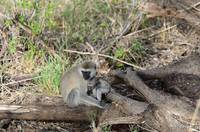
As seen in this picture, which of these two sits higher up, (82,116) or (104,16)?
(104,16)

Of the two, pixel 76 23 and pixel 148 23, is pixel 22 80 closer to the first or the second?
pixel 76 23

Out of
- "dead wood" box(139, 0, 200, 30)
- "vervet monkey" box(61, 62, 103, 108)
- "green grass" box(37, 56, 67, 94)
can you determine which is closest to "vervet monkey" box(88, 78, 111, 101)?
"vervet monkey" box(61, 62, 103, 108)

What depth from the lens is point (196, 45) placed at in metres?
7.00

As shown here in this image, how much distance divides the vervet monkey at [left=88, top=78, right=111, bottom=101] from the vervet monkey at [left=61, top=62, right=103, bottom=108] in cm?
7

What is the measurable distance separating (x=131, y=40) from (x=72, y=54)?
2.89 ft

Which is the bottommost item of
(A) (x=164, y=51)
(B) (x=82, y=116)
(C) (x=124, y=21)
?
(B) (x=82, y=116)

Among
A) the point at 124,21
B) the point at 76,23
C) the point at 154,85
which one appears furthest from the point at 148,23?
the point at 154,85

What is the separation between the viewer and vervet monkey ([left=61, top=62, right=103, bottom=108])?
519 cm

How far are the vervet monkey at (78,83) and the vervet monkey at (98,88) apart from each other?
69 mm

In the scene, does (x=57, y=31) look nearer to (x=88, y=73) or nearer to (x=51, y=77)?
(x=51, y=77)

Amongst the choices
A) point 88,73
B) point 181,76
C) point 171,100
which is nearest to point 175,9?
point 181,76

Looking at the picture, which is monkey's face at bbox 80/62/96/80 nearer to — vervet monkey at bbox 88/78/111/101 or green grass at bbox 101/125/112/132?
vervet monkey at bbox 88/78/111/101

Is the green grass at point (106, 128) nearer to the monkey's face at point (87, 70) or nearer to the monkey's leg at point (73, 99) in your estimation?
the monkey's leg at point (73, 99)

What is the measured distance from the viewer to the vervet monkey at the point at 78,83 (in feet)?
17.0
